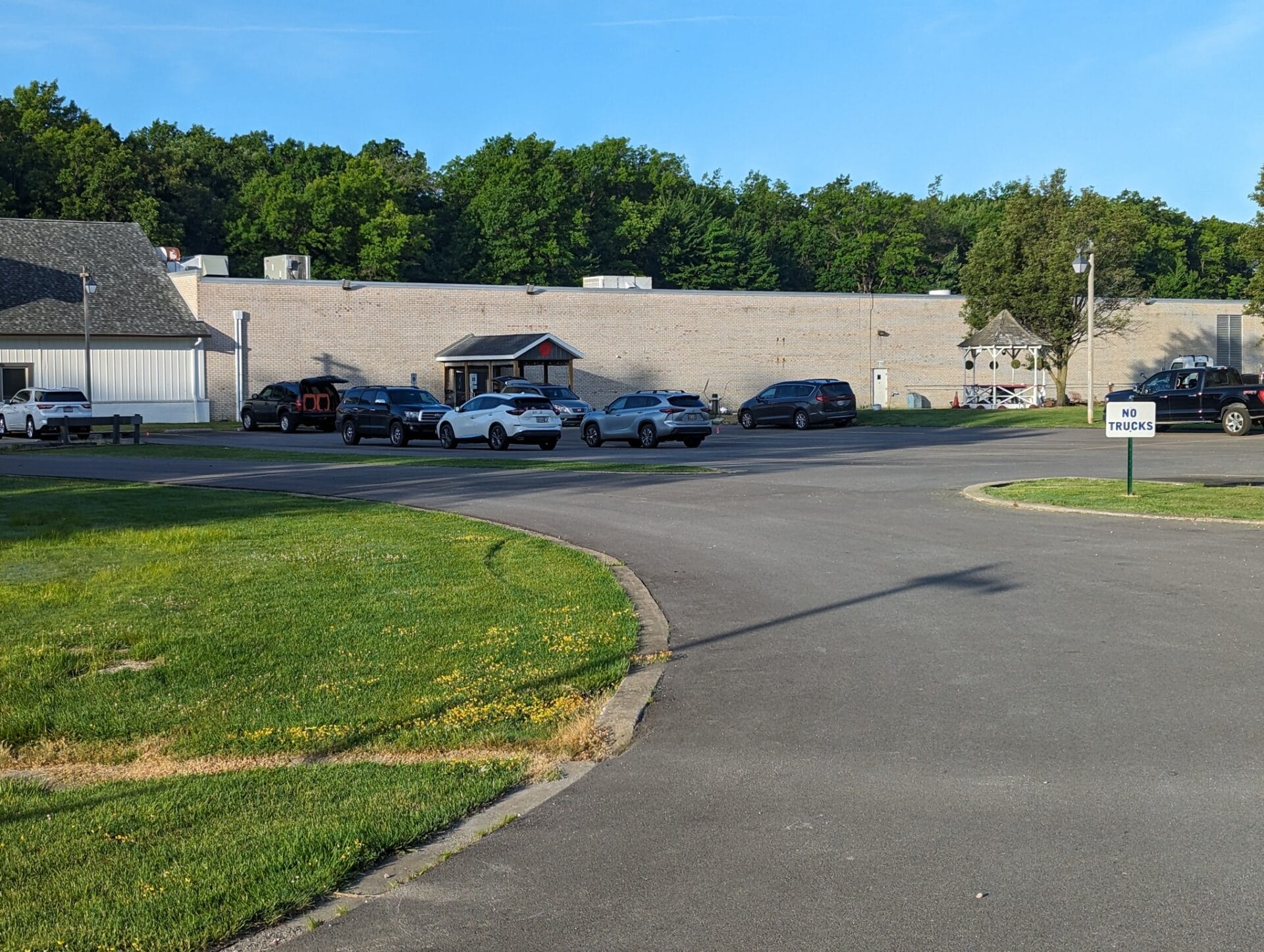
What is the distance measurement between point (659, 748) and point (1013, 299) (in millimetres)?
57700

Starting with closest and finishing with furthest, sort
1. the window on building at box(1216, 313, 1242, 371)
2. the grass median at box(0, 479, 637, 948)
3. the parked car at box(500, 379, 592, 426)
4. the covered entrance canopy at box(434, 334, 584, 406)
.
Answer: the grass median at box(0, 479, 637, 948)
the parked car at box(500, 379, 592, 426)
the covered entrance canopy at box(434, 334, 584, 406)
the window on building at box(1216, 313, 1242, 371)

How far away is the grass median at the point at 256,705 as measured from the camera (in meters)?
5.45

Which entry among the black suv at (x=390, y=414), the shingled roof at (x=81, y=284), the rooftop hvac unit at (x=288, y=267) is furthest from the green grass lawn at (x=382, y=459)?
the rooftop hvac unit at (x=288, y=267)

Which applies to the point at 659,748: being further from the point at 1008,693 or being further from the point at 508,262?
the point at 508,262

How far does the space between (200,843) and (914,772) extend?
3.40 m

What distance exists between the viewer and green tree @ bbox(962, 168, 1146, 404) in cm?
5816

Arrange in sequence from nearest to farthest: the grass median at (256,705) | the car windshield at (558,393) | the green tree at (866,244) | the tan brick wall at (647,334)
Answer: the grass median at (256,705)
the car windshield at (558,393)
the tan brick wall at (647,334)
the green tree at (866,244)

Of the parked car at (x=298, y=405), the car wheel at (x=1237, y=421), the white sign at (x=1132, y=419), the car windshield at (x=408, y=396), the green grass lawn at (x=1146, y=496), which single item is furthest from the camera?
the parked car at (x=298, y=405)

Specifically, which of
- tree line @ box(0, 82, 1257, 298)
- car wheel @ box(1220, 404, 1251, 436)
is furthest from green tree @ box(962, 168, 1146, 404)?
car wheel @ box(1220, 404, 1251, 436)

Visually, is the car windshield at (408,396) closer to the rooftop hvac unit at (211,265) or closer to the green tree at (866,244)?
the rooftop hvac unit at (211,265)

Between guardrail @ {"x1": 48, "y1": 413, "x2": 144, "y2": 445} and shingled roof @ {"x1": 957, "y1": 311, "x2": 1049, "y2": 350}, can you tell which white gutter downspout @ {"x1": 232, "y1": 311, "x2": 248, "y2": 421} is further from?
shingled roof @ {"x1": 957, "y1": 311, "x2": 1049, "y2": 350}

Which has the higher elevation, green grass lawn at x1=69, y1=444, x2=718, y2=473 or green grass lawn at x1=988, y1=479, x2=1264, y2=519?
green grass lawn at x1=69, y1=444, x2=718, y2=473

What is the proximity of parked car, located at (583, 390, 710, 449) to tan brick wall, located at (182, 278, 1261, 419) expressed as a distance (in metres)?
24.2

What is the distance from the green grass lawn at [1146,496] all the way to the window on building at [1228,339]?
60.3 m
